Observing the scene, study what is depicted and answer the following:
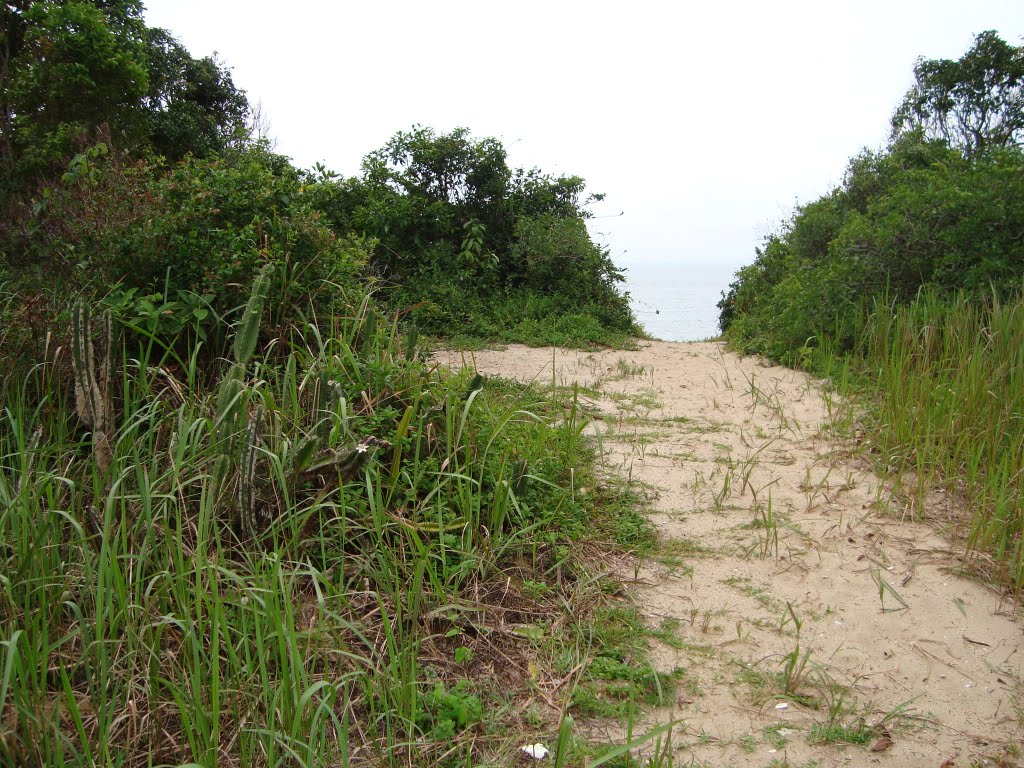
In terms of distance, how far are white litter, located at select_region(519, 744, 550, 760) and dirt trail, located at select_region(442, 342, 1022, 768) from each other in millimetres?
385

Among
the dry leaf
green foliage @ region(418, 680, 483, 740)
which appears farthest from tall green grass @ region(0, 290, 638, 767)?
the dry leaf

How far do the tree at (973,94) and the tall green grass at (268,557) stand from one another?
1623 cm

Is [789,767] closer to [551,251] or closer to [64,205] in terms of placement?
[64,205]

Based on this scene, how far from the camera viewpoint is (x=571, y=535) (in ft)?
12.0

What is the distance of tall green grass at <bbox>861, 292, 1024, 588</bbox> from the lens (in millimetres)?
3480

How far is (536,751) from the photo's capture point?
2402 millimetres

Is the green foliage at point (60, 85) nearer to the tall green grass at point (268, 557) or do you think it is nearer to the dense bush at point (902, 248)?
the tall green grass at point (268, 557)

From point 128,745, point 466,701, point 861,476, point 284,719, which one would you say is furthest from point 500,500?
point 861,476

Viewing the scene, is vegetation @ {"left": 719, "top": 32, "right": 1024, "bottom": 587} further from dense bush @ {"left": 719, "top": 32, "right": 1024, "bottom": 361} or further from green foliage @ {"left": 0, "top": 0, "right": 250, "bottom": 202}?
green foliage @ {"left": 0, "top": 0, "right": 250, "bottom": 202}

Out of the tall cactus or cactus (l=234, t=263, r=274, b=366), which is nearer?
the tall cactus

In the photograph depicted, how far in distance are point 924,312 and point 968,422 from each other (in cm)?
176

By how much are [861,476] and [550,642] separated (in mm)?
2391

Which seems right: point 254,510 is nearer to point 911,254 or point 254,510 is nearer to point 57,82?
point 911,254

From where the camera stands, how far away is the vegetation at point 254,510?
7.40ft
